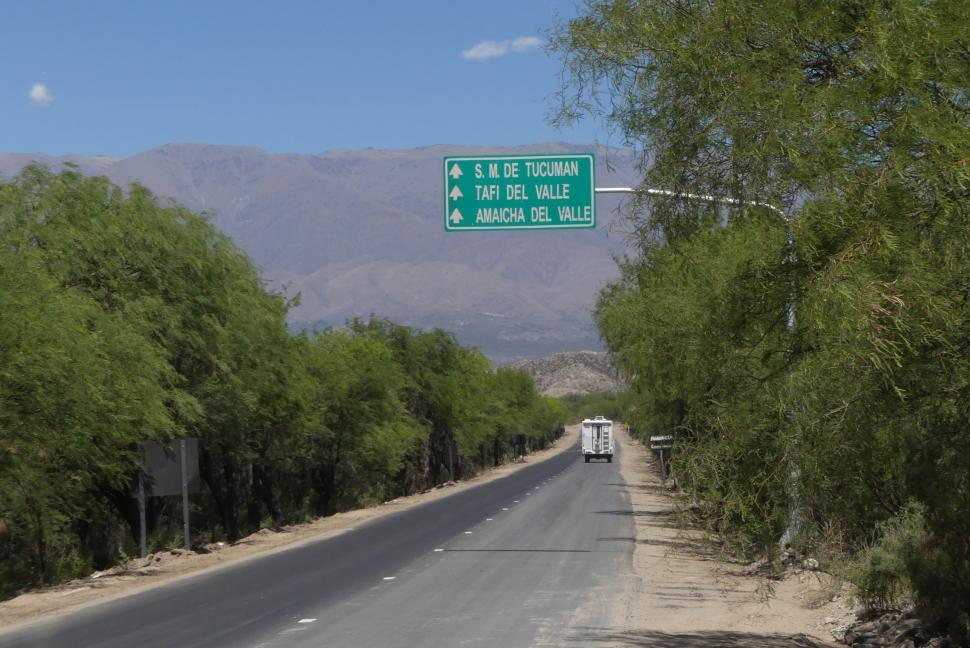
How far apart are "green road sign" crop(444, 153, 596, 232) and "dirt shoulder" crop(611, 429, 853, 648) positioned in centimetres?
465

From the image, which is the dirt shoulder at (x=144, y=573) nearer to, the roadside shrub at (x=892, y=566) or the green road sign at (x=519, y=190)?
the green road sign at (x=519, y=190)

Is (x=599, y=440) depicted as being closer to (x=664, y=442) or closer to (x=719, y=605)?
(x=664, y=442)

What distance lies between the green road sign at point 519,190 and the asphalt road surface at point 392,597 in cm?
516

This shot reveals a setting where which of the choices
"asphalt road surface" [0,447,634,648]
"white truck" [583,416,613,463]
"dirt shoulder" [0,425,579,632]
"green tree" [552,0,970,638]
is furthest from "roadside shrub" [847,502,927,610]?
"white truck" [583,416,613,463]

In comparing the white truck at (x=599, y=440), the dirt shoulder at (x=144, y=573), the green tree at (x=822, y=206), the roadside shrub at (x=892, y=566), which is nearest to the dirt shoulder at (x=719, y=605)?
the roadside shrub at (x=892, y=566)

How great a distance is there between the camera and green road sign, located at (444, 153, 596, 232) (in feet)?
56.3

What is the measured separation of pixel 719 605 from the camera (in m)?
18.0

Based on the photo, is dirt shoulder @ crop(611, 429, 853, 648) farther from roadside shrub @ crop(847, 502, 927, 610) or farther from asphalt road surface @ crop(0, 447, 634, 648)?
roadside shrub @ crop(847, 502, 927, 610)

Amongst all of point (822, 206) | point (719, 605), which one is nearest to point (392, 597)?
point (719, 605)

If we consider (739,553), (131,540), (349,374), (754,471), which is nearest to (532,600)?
(739,553)

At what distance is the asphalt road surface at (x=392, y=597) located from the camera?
14.4 m

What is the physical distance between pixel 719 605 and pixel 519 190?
645 cm

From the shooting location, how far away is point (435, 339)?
75.9 meters

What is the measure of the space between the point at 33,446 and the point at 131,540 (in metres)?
17.0
